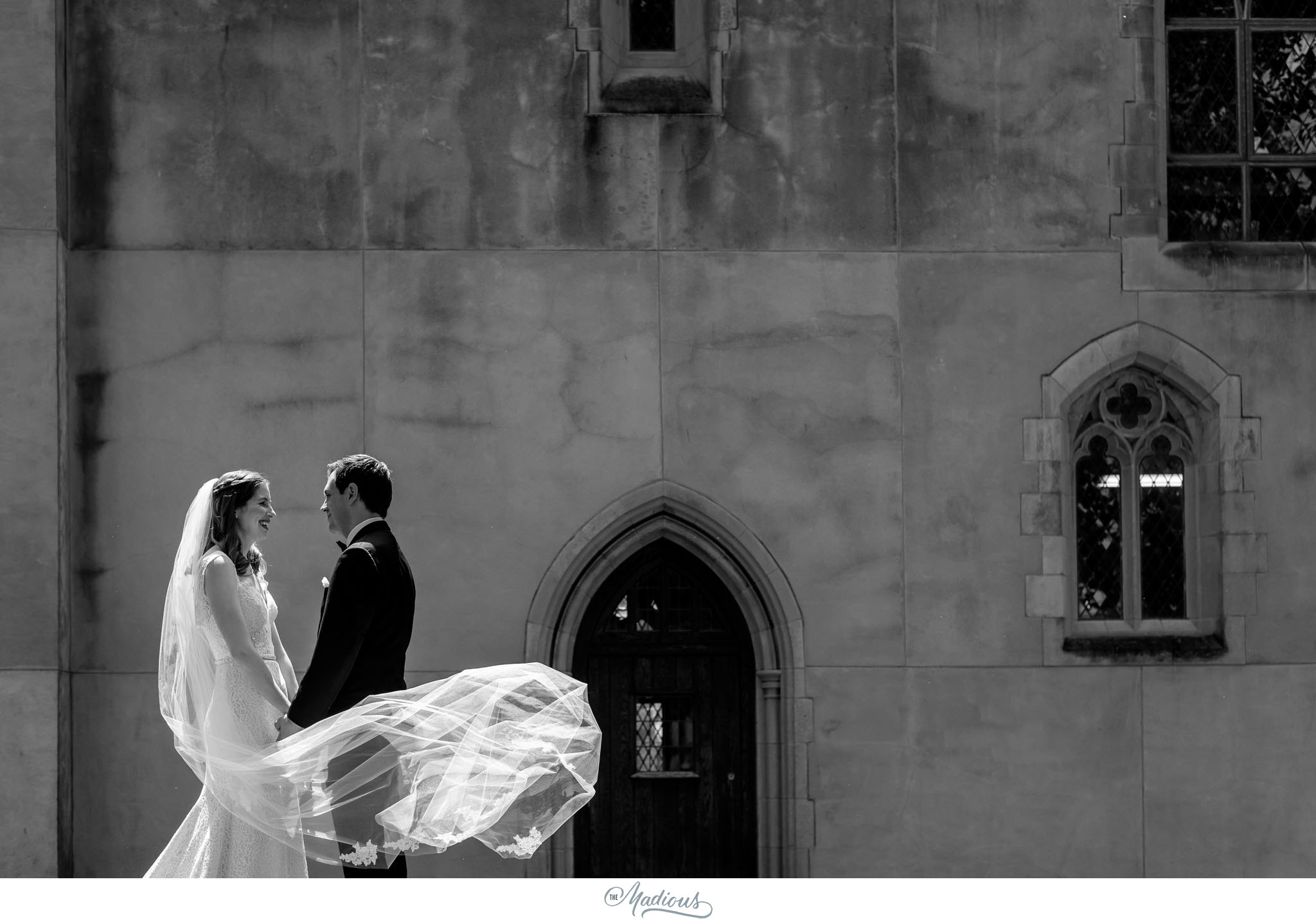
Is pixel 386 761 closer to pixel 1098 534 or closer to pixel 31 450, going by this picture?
pixel 31 450

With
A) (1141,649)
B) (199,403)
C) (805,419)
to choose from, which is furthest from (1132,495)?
(199,403)

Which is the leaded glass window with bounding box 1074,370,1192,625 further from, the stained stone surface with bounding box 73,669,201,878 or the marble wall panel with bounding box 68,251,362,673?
the stained stone surface with bounding box 73,669,201,878

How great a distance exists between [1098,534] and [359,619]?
18.6 feet

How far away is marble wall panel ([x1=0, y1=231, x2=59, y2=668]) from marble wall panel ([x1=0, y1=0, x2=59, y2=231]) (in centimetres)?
15

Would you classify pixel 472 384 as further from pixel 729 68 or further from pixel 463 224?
pixel 729 68

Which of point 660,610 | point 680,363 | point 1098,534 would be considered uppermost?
point 680,363

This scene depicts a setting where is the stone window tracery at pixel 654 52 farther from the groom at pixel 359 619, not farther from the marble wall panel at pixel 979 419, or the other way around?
the groom at pixel 359 619

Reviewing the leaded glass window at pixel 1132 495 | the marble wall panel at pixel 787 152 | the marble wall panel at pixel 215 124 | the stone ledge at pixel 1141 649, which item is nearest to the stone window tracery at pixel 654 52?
the marble wall panel at pixel 787 152

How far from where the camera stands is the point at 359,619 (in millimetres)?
6262

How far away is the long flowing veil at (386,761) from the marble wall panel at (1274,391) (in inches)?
212

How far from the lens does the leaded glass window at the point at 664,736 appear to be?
415 inches

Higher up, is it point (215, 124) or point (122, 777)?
point (215, 124)

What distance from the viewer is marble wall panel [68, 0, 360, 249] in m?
10.2

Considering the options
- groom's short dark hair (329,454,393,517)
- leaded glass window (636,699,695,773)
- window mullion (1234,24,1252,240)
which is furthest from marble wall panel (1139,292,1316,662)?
groom's short dark hair (329,454,393,517)
